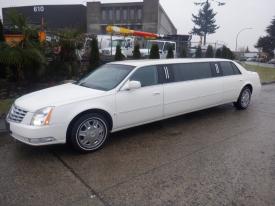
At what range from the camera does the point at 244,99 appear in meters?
7.79

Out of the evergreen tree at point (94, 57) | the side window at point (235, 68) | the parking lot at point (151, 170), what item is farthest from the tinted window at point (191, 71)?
the evergreen tree at point (94, 57)

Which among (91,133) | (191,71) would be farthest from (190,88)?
(91,133)

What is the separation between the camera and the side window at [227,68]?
7.25 metres

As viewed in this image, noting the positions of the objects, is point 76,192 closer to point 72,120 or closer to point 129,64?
point 72,120

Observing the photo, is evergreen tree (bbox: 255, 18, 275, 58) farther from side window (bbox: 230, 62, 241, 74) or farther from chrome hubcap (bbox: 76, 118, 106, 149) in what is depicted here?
chrome hubcap (bbox: 76, 118, 106, 149)

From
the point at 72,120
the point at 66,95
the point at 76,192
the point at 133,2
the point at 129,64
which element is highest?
the point at 133,2

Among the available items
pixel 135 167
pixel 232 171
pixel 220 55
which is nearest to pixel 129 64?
pixel 135 167

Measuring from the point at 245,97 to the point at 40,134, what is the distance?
18.4 feet

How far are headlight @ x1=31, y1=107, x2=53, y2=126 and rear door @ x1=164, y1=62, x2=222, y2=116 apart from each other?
2.33m

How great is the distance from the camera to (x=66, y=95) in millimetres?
4777

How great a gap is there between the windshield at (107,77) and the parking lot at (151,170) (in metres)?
1.03

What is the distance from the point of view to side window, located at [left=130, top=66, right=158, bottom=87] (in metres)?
5.42

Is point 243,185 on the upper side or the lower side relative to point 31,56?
lower

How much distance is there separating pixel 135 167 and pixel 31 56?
679 centimetres
